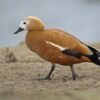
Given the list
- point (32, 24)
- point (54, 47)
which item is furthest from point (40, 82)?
point (32, 24)

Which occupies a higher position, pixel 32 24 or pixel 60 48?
pixel 32 24

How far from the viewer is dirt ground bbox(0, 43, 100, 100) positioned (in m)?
6.39

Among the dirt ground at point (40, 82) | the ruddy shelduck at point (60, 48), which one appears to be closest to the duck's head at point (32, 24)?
the ruddy shelduck at point (60, 48)

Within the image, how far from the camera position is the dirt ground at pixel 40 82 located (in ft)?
21.0

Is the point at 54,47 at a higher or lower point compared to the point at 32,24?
lower

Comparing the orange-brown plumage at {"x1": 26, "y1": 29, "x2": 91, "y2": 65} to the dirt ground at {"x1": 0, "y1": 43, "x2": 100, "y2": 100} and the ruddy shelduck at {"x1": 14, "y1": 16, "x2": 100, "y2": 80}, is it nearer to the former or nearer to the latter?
the ruddy shelduck at {"x1": 14, "y1": 16, "x2": 100, "y2": 80}

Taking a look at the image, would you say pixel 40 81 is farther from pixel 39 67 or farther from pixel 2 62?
pixel 2 62

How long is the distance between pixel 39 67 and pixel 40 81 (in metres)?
1.15

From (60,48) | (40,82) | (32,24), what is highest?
(32,24)

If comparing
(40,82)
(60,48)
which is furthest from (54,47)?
(40,82)

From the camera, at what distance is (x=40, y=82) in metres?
7.66

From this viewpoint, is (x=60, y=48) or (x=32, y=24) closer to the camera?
(x=60, y=48)

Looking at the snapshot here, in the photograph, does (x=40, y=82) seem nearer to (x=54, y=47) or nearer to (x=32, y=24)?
(x=54, y=47)

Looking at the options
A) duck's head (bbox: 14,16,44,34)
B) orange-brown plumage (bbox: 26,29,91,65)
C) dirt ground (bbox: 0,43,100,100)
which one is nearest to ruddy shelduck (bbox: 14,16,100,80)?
orange-brown plumage (bbox: 26,29,91,65)
